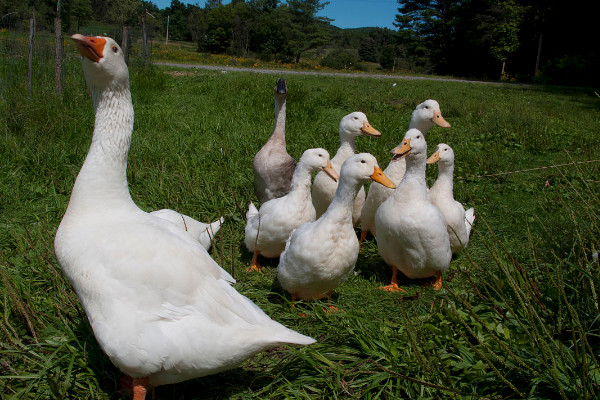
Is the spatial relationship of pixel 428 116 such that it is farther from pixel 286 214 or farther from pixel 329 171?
pixel 286 214

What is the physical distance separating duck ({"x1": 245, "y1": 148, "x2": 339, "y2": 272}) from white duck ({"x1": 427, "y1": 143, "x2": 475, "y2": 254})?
102cm

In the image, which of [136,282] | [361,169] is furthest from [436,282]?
[136,282]

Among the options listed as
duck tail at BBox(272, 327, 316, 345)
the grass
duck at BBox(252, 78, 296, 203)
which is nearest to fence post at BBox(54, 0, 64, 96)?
the grass

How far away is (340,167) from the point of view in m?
4.59

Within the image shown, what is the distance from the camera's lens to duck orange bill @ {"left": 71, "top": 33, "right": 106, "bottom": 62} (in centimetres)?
225

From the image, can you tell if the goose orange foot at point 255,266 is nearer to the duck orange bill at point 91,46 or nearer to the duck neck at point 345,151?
the duck neck at point 345,151

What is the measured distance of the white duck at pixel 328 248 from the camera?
3.07 meters

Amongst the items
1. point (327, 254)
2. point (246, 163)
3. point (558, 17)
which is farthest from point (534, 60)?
point (327, 254)

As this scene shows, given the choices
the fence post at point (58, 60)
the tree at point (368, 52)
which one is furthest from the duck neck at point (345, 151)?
the tree at point (368, 52)

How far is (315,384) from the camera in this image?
8.07 ft

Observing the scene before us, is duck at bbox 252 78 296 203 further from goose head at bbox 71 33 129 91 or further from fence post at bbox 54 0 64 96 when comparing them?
fence post at bbox 54 0 64 96

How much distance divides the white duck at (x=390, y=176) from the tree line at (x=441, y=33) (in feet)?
30.4

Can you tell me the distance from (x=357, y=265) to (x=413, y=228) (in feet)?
2.93

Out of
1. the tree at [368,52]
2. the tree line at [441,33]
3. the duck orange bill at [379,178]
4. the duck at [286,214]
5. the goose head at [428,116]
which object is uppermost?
the tree at [368,52]
